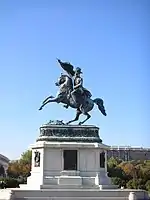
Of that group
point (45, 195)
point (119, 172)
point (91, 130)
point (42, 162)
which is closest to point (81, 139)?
point (91, 130)

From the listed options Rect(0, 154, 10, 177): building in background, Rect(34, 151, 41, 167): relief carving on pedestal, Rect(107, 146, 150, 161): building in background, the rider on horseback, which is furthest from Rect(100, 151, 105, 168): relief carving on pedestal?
Rect(107, 146, 150, 161): building in background

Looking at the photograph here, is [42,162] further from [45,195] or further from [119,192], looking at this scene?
[119,192]

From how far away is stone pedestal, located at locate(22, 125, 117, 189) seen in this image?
1198 inches

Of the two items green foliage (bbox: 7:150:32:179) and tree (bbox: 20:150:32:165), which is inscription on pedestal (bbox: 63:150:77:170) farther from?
tree (bbox: 20:150:32:165)

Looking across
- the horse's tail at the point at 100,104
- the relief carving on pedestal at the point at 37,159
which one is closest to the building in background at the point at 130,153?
the horse's tail at the point at 100,104

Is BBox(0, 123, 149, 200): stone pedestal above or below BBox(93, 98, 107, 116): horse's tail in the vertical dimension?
below

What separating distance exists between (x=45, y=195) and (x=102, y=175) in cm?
500

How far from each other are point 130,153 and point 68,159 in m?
103

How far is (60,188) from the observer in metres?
29.6

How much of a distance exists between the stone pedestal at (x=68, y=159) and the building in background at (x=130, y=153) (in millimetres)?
97122

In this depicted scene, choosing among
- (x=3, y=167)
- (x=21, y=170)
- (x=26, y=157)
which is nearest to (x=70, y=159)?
(x=21, y=170)

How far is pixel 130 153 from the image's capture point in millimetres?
132000

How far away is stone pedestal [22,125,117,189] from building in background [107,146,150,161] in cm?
9712

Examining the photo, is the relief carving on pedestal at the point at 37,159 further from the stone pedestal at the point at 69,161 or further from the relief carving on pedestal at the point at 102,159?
the relief carving on pedestal at the point at 102,159
